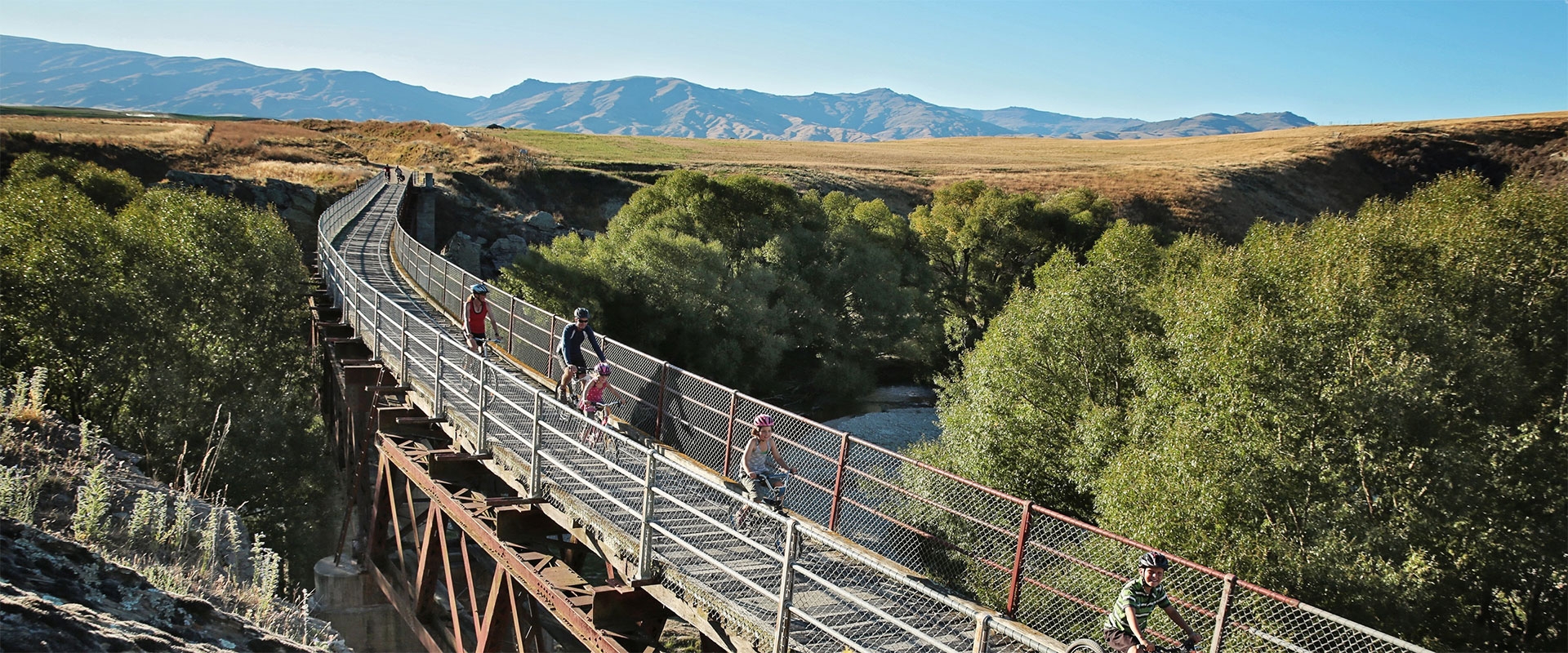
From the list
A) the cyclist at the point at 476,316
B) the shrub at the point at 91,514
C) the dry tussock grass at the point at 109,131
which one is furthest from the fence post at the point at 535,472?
the dry tussock grass at the point at 109,131

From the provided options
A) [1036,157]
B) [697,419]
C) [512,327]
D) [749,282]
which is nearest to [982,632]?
[697,419]

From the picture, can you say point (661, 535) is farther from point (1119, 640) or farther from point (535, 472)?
point (1119, 640)

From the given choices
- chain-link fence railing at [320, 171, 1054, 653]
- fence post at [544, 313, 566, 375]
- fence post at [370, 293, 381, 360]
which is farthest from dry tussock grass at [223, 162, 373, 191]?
chain-link fence railing at [320, 171, 1054, 653]

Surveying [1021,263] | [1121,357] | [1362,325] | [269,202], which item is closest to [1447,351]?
[1362,325]

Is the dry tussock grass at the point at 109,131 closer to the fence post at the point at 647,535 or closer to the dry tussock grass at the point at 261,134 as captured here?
the dry tussock grass at the point at 261,134

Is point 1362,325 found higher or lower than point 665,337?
higher

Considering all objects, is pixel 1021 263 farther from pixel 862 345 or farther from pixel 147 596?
pixel 147 596

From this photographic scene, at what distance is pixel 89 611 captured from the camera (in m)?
4.35

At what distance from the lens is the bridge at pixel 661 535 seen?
8445mm

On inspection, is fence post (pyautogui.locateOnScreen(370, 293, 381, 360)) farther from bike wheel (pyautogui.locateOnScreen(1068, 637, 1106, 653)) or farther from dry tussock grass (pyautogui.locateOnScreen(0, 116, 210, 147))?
dry tussock grass (pyautogui.locateOnScreen(0, 116, 210, 147))

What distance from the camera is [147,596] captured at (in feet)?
16.0

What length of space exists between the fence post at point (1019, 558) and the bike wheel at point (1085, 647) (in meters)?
1.55

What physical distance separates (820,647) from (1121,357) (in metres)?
18.2

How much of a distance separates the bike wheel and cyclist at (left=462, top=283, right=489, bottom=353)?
1126cm
